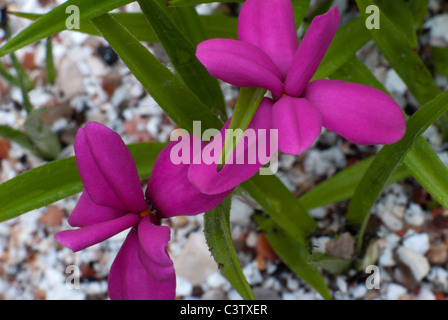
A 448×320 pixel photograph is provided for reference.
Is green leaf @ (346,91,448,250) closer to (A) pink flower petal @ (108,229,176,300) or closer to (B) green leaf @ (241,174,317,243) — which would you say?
(B) green leaf @ (241,174,317,243)

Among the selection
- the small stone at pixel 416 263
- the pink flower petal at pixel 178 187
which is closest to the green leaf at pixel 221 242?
the pink flower petal at pixel 178 187

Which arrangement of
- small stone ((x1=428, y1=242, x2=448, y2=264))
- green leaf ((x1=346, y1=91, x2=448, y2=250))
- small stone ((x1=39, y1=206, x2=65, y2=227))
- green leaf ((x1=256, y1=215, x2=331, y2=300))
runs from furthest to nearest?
small stone ((x1=39, y1=206, x2=65, y2=227)) < small stone ((x1=428, y1=242, x2=448, y2=264)) < green leaf ((x1=256, y1=215, x2=331, y2=300)) < green leaf ((x1=346, y1=91, x2=448, y2=250))

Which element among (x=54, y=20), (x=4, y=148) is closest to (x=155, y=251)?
(x=54, y=20)

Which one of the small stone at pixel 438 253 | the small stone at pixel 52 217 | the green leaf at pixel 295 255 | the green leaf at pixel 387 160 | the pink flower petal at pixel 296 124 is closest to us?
the pink flower petal at pixel 296 124

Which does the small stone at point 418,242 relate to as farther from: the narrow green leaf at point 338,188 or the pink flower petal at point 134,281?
the pink flower petal at point 134,281

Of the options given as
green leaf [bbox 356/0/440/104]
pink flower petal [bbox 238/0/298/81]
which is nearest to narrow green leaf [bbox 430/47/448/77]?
green leaf [bbox 356/0/440/104]
